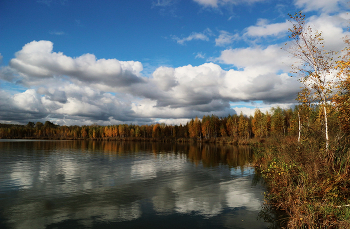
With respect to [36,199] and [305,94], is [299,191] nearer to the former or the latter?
[305,94]

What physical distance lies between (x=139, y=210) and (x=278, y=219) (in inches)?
330

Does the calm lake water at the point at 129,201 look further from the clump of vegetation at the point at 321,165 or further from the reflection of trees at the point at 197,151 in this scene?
the reflection of trees at the point at 197,151

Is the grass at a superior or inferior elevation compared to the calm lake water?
superior

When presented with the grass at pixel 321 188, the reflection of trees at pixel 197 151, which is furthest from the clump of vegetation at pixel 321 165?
the reflection of trees at pixel 197 151

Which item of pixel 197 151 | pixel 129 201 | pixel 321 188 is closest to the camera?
pixel 321 188

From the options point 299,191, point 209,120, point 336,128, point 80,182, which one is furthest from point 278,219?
point 209,120

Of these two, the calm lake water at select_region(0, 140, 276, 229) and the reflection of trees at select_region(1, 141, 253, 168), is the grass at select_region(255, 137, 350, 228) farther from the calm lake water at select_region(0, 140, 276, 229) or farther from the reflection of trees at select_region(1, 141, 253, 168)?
the reflection of trees at select_region(1, 141, 253, 168)

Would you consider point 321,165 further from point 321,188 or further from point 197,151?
point 197,151

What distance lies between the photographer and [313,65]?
1430 cm

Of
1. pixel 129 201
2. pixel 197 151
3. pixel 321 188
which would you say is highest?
pixel 321 188

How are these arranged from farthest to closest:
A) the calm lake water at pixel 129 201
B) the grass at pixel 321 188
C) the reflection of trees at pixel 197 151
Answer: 1. the reflection of trees at pixel 197 151
2. the calm lake water at pixel 129 201
3. the grass at pixel 321 188

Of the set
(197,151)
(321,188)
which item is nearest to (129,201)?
(321,188)

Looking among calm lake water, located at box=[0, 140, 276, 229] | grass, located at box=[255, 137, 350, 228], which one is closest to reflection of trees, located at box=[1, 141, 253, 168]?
calm lake water, located at box=[0, 140, 276, 229]

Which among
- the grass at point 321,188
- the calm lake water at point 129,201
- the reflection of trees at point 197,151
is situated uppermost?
the grass at point 321,188
